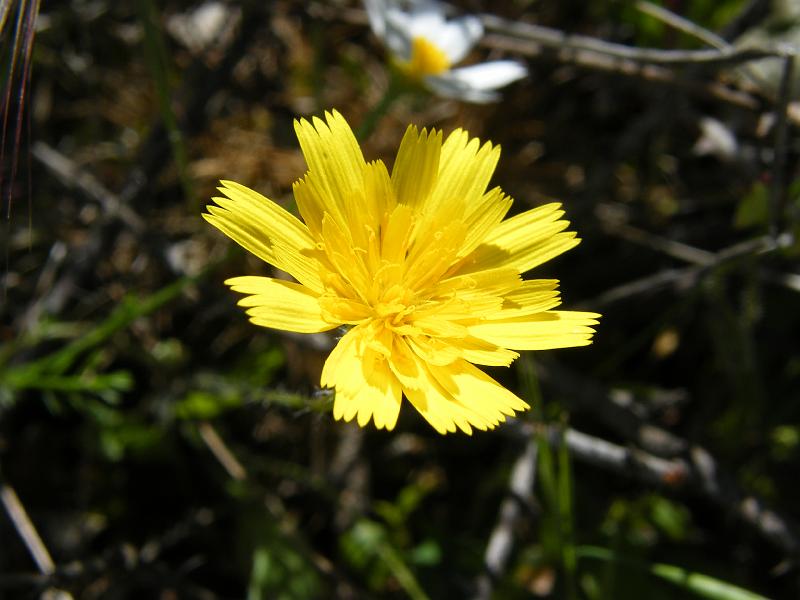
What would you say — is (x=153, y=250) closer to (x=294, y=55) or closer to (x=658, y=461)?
(x=294, y=55)

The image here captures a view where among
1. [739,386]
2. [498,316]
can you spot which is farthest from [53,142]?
[739,386]

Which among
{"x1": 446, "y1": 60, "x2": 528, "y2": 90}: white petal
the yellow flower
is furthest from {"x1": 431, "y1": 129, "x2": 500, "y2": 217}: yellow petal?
{"x1": 446, "y1": 60, "x2": 528, "y2": 90}: white petal

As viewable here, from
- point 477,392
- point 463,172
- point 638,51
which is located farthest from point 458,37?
point 477,392

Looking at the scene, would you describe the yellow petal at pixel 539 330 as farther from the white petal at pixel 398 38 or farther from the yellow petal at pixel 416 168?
the white petal at pixel 398 38

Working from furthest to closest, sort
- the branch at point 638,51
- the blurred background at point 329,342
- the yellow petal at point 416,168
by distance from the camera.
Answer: the blurred background at point 329,342 → the branch at point 638,51 → the yellow petal at point 416,168

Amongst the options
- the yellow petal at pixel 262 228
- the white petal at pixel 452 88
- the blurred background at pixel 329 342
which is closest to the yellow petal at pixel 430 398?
the yellow petal at pixel 262 228

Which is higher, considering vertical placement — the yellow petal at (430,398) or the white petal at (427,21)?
the white petal at (427,21)
